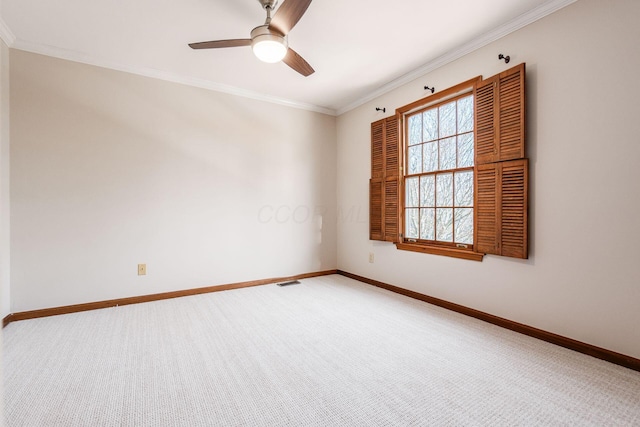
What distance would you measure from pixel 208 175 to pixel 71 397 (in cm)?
246

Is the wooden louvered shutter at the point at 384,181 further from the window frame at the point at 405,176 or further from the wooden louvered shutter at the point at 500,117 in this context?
the wooden louvered shutter at the point at 500,117

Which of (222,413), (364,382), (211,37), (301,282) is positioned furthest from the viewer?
Result: (301,282)

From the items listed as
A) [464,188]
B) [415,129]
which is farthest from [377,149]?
[464,188]

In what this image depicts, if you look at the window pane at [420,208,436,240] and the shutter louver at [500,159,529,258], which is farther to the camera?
the window pane at [420,208,436,240]

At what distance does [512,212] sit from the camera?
250cm

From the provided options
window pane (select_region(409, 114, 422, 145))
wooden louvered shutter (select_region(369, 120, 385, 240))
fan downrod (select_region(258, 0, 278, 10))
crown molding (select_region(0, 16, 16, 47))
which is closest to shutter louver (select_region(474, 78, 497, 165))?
window pane (select_region(409, 114, 422, 145))

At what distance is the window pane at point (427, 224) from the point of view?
331 cm

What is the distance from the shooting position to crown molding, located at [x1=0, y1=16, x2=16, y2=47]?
2.50 m

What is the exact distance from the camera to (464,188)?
2992 mm

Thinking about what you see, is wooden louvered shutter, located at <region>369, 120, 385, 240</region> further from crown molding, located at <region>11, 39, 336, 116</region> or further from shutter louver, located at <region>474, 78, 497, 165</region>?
shutter louver, located at <region>474, 78, 497, 165</region>

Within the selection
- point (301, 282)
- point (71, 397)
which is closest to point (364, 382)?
point (71, 397)

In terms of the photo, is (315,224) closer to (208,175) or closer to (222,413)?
(208,175)

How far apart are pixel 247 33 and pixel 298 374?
269 centimetres

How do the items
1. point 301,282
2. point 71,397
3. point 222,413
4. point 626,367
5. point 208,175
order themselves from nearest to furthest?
1. point 222,413
2. point 71,397
3. point 626,367
4. point 208,175
5. point 301,282
